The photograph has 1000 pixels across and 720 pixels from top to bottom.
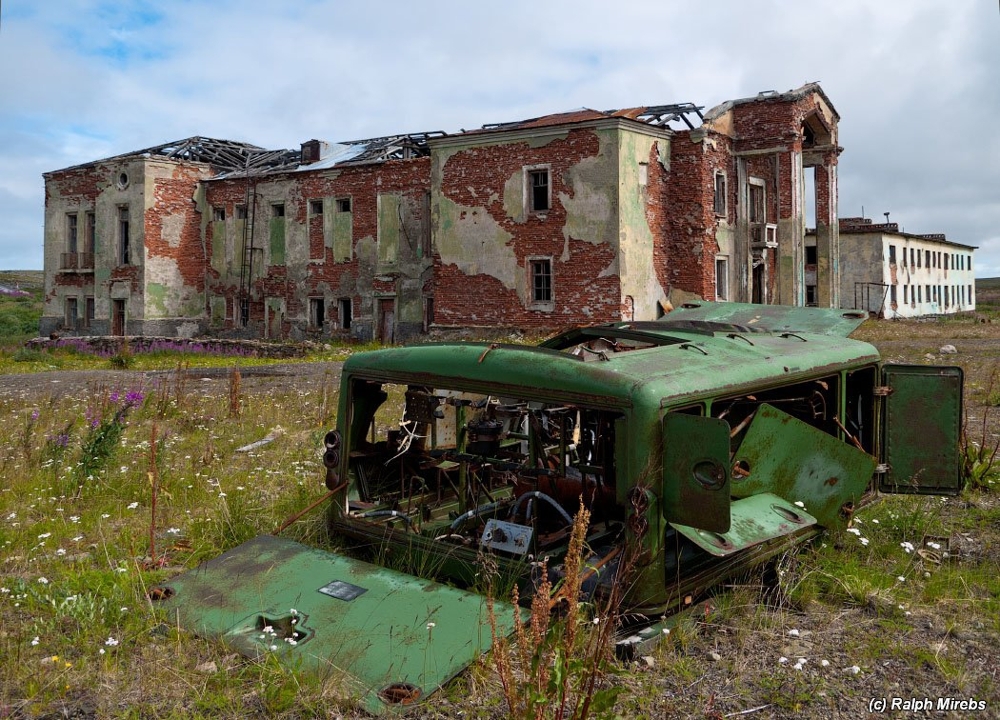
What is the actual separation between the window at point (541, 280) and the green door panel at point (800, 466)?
1873 cm

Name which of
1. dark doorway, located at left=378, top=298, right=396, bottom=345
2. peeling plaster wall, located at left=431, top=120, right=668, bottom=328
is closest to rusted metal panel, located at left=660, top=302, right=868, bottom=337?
peeling plaster wall, located at left=431, top=120, right=668, bottom=328

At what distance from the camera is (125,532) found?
5.59m

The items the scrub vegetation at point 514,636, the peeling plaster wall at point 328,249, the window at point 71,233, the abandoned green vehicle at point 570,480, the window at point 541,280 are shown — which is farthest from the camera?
the window at point 71,233

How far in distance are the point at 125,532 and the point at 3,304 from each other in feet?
191

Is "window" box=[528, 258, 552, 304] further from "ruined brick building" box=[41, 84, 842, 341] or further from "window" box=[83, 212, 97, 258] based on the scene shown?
"window" box=[83, 212, 97, 258]

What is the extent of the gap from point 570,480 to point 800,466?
127cm

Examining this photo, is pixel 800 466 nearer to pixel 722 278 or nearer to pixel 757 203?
pixel 722 278

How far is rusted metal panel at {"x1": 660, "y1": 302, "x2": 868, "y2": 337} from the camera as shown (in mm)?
6434

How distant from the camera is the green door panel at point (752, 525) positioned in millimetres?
3822

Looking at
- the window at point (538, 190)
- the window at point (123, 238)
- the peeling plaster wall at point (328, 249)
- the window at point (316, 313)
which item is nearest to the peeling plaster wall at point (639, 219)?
the window at point (538, 190)

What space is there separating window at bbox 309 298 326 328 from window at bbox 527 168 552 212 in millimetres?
9134

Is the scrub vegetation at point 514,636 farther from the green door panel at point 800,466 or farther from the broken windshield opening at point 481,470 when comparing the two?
the broken windshield opening at point 481,470

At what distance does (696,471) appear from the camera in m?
3.70

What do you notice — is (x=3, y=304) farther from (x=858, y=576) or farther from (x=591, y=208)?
(x=858, y=576)
